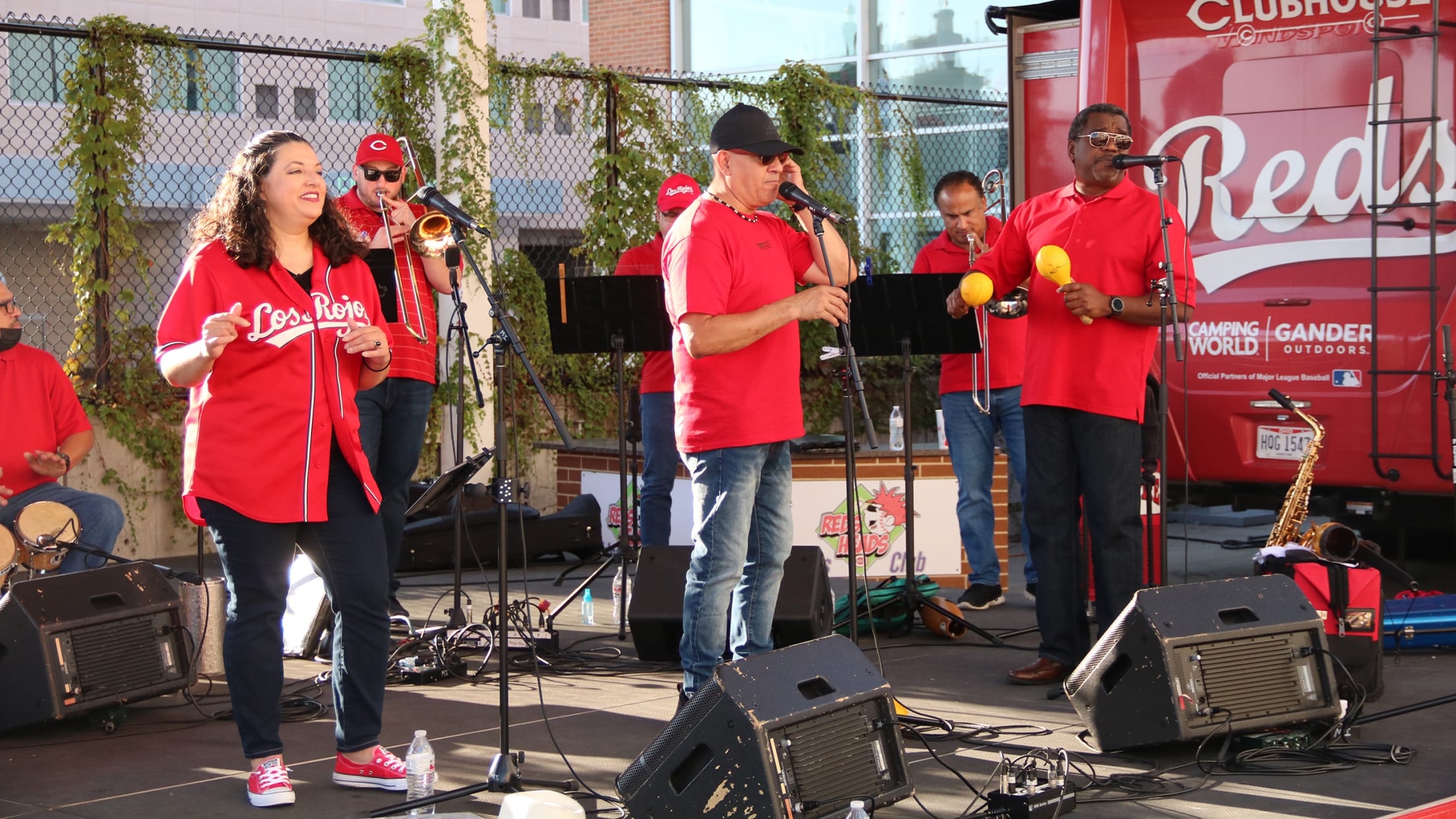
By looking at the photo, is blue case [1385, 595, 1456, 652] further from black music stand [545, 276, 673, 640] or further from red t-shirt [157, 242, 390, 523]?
red t-shirt [157, 242, 390, 523]

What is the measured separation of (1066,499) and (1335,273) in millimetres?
2436

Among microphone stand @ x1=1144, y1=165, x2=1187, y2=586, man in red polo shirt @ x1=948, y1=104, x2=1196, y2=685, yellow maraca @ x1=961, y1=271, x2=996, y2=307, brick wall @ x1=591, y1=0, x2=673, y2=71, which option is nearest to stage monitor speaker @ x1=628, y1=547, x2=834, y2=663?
man in red polo shirt @ x1=948, y1=104, x2=1196, y2=685

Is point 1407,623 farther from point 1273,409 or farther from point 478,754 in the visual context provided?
point 478,754

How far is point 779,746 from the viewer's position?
3455 mm

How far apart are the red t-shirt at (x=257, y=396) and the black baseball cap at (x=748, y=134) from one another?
122 cm

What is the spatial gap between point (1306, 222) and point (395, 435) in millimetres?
4332

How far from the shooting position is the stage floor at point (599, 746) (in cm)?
395

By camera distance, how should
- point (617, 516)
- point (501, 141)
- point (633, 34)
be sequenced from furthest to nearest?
point (633, 34) → point (501, 141) → point (617, 516)

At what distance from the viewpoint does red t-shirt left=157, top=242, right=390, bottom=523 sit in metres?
3.81

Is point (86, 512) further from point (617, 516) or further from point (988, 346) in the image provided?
point (988, 346)

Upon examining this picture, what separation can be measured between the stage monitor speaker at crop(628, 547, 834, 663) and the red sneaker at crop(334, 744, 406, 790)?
1.64m

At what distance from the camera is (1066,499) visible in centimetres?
530

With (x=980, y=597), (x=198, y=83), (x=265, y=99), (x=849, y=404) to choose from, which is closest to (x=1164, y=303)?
(x=849, y=404)

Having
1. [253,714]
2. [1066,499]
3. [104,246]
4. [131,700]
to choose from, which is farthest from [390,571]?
[104,246]
